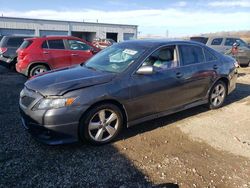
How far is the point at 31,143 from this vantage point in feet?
14.4

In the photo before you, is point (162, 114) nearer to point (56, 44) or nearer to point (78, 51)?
point (78, 51)

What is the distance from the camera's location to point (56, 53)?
32.0ft

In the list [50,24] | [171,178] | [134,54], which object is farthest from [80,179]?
[50,24]

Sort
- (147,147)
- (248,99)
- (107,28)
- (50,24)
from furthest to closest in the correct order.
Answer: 1. (107,28)
2. (50,24)
3. (248,99)
4. (147,147)

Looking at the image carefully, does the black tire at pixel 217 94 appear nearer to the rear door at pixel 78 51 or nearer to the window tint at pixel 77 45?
the rear door at pixel 78 51

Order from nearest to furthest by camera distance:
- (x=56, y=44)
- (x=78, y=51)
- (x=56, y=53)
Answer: (x=56, y=53) < (x=56, y=44) < (x=78, y=51)

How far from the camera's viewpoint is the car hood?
4.01 metres

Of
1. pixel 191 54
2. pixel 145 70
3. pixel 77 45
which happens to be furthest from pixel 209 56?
pixel 77 45

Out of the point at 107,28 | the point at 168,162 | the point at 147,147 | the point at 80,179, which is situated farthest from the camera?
the point at 107,28

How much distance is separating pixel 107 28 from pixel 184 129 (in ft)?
136

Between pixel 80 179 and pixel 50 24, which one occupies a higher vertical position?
pixel 50 24

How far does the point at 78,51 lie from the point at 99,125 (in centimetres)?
631

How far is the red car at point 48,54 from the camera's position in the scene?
948 centimetres

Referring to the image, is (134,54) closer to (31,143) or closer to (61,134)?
(61,134)
